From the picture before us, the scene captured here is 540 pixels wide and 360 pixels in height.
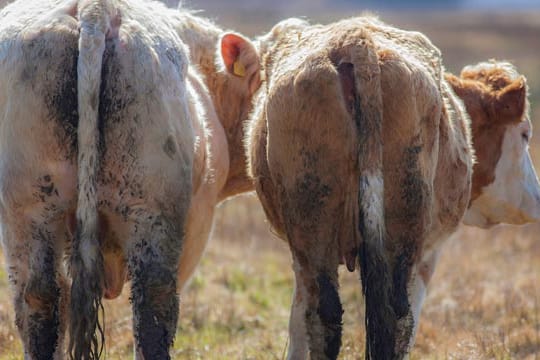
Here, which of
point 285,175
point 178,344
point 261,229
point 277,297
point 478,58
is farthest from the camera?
point 478,58

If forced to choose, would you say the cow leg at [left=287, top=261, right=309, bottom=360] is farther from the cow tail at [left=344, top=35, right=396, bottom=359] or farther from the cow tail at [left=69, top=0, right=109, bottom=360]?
the cow tail at [left=69, top=0, right=109, bottom=360]

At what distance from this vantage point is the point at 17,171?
5023 millimetres

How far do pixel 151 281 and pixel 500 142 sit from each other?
3.66 m

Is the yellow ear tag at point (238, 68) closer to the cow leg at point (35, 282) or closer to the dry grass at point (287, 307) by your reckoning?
the dry grass at point (287, 307)

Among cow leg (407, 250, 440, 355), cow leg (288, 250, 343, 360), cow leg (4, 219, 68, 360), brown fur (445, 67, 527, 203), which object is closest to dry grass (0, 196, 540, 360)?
cow leg (407, 250, 440, 355)

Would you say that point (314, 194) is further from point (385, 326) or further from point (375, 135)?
point (385, 326)

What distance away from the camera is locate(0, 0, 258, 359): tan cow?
502cm

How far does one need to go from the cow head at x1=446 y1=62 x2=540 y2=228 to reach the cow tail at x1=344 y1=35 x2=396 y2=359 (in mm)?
2691

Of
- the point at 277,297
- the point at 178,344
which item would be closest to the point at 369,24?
the point at 178,344

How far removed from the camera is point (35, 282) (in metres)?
5.04

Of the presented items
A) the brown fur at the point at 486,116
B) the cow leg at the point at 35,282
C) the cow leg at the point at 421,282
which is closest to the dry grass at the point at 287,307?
the cow leg at the point at 421,282

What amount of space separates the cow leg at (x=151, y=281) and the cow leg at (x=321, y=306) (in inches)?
31.0

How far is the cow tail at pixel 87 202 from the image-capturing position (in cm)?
497

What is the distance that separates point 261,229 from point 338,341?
9.36 m
